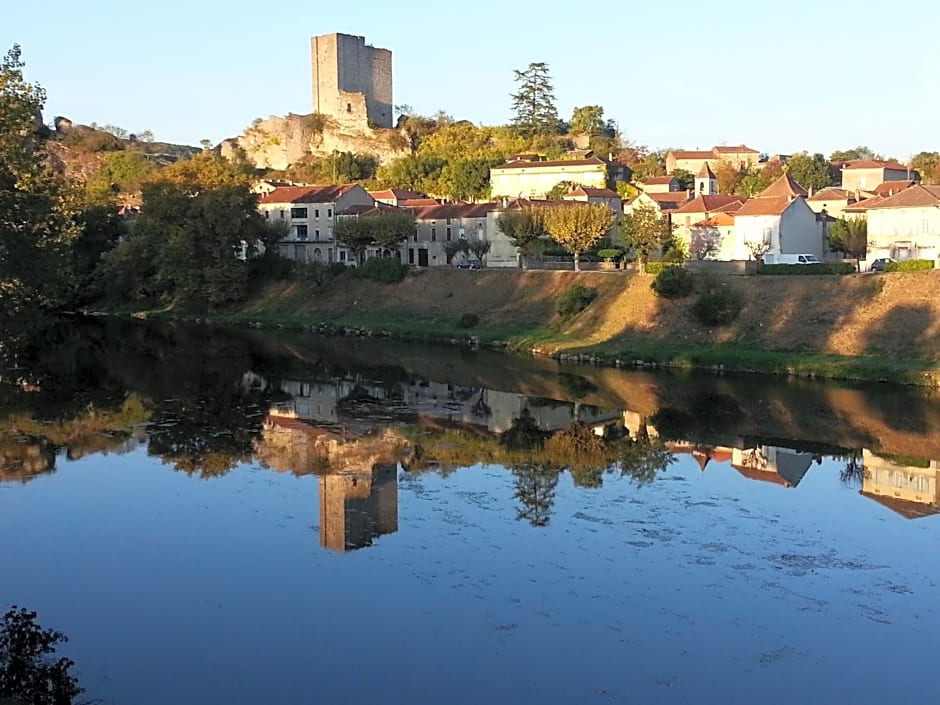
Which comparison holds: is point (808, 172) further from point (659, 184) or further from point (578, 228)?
point (578, 228)

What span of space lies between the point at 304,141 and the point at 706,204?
42783 mm

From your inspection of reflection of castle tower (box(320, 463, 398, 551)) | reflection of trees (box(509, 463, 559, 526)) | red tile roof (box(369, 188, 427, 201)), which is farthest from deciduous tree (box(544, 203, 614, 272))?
reflection of castle tower (box(320, 463, 398, 551))

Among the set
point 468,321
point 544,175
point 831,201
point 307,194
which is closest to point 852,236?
point 831,201

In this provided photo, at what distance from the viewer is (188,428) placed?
25.5 metres

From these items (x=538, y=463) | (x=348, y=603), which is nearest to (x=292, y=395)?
(x=538, y=463)

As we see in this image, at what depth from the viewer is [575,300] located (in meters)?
42.6

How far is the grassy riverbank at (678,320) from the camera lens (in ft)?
110

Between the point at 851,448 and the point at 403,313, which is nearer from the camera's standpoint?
the point at 851,448

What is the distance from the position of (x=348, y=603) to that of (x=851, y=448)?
13.8m

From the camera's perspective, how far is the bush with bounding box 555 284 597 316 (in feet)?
140

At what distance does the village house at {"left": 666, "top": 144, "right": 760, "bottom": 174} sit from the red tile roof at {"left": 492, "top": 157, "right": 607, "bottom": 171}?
33.5 ft

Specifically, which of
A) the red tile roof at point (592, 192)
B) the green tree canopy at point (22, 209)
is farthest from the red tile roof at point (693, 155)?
the green tree canopy at point (22, 209)

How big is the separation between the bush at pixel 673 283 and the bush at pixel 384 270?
52.3 ft

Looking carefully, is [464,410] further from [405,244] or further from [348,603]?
[405,244]
